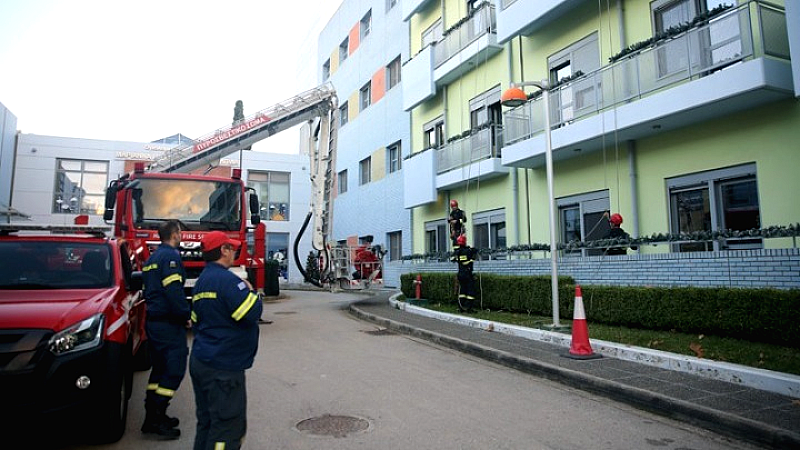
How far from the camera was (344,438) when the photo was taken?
463 cm

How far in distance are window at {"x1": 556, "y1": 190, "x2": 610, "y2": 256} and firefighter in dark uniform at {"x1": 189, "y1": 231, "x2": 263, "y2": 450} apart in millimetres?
9587

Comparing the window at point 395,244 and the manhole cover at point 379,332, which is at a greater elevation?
the window at point 395,244

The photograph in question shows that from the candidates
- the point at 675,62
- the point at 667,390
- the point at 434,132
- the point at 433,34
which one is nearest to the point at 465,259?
the point at 675,62

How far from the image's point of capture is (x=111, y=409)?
4336mm

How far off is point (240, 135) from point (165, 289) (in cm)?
1332

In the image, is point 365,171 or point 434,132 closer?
point 434,132

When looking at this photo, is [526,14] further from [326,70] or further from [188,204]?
[326,70]

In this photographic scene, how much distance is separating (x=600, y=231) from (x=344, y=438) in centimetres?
895

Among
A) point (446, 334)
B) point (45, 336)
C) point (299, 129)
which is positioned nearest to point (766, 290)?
point (446, 334)

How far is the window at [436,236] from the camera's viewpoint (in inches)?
774

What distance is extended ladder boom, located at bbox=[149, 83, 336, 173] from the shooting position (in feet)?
55.7

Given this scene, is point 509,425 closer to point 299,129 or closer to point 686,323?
point 686,323

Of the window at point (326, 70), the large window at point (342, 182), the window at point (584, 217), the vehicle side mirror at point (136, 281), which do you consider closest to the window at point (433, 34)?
the window at point (584, 217)

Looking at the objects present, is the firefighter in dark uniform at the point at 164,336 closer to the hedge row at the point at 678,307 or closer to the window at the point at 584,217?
the hedge row at the point at 678,307
